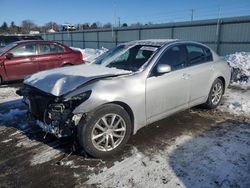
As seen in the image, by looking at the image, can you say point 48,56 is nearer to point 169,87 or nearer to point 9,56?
point 9,56

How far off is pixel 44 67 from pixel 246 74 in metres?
7.22

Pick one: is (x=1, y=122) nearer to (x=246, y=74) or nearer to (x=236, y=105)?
(x=236, y=105)

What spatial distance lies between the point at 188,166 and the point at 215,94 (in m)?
2.82

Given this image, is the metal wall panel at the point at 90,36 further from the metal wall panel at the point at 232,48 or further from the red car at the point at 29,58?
the red car at the point at 29,58

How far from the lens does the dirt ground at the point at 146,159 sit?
10.8ft

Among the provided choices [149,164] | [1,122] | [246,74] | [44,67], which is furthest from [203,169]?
[44,67]

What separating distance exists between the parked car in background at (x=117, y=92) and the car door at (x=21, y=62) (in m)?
4.79

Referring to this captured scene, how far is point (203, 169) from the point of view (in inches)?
138

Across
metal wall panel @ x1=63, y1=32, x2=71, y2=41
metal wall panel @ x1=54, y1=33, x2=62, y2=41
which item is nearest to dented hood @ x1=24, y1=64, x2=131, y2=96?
metal wall panel @ x1=63, y1=32, x2=71, y2=41

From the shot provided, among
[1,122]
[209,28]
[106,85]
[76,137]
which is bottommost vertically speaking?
[1,122]

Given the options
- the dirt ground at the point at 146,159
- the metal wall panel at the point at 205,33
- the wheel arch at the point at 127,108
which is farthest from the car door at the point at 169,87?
the metal wall panel at the point at 205,33

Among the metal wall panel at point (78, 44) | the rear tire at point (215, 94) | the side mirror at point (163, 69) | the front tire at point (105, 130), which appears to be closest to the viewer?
the front tire at point (105, 130)

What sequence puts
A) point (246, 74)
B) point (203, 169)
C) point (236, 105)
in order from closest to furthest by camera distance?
point (203, 169)
point (236, 105)
point (246, 74)

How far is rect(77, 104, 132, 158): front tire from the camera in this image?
3572 mm
